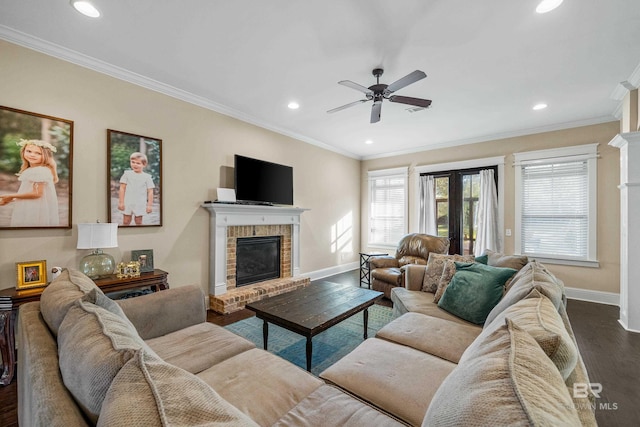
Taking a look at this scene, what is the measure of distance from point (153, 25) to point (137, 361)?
2.62m

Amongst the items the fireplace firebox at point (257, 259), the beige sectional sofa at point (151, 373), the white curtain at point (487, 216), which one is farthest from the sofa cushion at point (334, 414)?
the white curtain at point (487, 216)

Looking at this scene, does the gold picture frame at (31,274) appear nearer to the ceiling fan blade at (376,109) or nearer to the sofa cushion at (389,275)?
the ceiling fan blade at (376,109)

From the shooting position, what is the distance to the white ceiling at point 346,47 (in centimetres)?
208

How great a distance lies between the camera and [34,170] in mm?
2428

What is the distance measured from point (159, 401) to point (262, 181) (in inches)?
154

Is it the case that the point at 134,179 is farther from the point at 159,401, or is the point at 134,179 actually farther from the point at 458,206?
the point at 458,206

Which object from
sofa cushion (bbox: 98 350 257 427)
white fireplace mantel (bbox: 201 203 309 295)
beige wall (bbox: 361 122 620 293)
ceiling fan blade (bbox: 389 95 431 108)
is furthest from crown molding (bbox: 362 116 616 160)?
sofa cushion (bbox: 98 350 257 427)

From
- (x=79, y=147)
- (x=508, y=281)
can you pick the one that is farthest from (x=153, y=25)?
(x=508, y=281)

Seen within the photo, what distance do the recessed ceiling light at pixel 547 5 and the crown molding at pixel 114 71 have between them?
3.46 m

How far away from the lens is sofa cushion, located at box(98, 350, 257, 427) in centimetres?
56

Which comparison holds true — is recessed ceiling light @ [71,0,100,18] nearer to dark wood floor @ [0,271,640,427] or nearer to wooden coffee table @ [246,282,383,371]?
wooden coffee table @ [246,282,383,371]

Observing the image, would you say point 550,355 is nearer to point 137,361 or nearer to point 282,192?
point 137,361

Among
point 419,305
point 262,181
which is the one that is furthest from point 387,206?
point 419,305

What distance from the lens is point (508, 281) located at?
7.31ft
